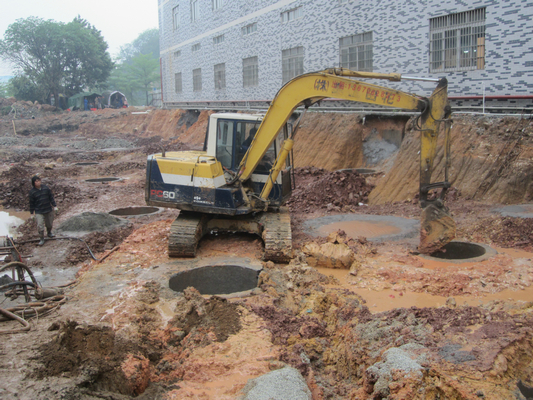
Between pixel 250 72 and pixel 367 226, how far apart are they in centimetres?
1632

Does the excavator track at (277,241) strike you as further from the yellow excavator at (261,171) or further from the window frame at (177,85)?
the window frame at (177,85)

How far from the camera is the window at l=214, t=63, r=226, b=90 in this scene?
27.8 meters

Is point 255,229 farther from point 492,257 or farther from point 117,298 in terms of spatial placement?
point 492,257

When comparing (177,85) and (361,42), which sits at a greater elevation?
(177,85)

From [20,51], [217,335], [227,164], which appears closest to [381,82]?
[227,164]

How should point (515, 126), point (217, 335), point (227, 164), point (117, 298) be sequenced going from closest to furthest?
point (217, 335) → point (117, 298) → point (227, 164) → point (515, 126)

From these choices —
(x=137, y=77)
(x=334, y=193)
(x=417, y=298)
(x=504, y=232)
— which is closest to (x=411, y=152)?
(x=334, y=193)

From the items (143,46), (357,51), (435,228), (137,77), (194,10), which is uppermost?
(143,46)

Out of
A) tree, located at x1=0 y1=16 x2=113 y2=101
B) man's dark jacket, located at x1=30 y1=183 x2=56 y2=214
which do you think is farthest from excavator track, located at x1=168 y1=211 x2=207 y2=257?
tree, located at x1=0 y1=16 x2=113 y2=101

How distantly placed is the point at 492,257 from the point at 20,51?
183 feet

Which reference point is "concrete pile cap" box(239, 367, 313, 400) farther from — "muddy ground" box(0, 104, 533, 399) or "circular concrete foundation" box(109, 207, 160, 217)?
"circular concrete foundation" box(109, 207, 160, 217)

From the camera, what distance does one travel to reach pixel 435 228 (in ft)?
27.1

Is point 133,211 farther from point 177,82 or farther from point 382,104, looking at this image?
point 177,82

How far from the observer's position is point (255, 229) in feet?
30.3
